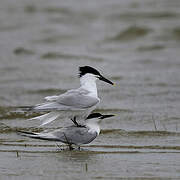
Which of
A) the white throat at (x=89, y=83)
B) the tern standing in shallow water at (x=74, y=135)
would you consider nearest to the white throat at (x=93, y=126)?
the tern standing in shallow water at (x=74, y=135)

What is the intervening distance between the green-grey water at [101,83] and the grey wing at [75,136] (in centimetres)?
16

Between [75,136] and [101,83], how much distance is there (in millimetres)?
5130

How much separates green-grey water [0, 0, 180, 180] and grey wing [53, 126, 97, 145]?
0.16m

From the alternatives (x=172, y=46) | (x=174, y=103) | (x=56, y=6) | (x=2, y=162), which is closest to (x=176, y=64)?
(x=172, y=46)

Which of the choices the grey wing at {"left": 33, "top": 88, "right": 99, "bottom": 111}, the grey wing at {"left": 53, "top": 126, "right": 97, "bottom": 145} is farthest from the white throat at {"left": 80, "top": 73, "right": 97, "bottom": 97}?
the grey wing at {"left": 53, "top": 126, "right": 97, "bottom": 145}

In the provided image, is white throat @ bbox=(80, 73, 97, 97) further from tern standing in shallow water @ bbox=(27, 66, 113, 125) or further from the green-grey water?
the green-grey water

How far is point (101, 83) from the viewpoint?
38.6 feet

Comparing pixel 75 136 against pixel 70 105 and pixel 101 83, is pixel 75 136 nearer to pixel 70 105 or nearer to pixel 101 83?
pixel 70 105

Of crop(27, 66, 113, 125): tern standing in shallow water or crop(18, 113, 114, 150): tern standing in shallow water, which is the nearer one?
crop(18, 113, 114, 150): tern standing in shallow water

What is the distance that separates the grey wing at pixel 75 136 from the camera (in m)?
6.63

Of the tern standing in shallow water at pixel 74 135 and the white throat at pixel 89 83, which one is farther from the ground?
the white throat at pixel 89 83

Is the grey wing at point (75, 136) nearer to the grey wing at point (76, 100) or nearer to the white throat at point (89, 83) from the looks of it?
the grey wing at point (76, 100)

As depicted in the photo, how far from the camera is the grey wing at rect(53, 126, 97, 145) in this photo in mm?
6629

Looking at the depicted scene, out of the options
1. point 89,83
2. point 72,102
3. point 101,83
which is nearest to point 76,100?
point 72,102
